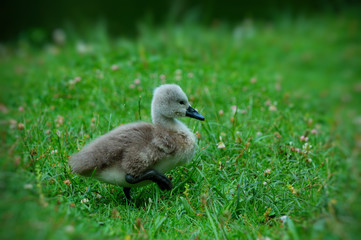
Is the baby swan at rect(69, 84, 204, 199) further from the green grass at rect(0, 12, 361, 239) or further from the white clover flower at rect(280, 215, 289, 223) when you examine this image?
the white clover flower at rect(280, 215, 289, 223)

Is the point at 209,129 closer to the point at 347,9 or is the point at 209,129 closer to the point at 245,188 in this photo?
the point at 245,188

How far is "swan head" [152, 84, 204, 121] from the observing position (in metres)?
3.85

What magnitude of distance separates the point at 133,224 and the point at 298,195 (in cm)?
155

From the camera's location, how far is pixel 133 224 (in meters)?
3.38

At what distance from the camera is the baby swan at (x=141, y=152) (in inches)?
137

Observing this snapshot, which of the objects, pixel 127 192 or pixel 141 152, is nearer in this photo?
pixel 141 152

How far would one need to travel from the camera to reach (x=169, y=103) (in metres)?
3.86

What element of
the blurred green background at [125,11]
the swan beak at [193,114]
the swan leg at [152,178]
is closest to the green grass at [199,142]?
the swan leg at [152,178]

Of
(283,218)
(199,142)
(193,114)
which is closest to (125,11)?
(199,142)

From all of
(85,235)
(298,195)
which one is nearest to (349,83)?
(298,195)

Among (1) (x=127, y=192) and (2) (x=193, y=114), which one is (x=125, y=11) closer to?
(2) (x=193, y=114)

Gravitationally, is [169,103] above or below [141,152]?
above

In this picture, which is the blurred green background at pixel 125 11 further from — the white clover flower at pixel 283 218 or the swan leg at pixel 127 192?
the white clover flower at pixel 283 218

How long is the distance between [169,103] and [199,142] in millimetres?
788
